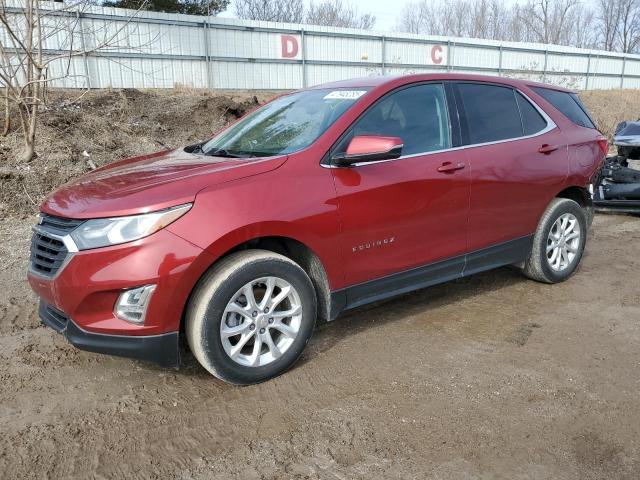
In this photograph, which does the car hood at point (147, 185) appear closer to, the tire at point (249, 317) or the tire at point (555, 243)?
the tire at point (249, 317)

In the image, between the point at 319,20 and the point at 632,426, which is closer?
the point at 632,426

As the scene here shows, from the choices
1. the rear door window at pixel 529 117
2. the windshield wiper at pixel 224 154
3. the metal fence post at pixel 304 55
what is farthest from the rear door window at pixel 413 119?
the metal fence post at pixel 304 55

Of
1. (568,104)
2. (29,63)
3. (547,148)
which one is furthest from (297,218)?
(29,63)

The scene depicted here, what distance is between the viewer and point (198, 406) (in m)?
3.10

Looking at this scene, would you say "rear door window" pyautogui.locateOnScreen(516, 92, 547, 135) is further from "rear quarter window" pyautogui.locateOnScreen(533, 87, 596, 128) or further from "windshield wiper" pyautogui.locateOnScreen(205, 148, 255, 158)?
"windshield wiper" pyautogui.locateOnScreen(205, 148, 255, 158)

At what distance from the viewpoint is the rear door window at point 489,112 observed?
427 centimetres

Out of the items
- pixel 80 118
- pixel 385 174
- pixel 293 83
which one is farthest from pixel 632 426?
pixel 293 83

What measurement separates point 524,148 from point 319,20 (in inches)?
1808

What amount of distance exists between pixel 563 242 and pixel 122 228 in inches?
154

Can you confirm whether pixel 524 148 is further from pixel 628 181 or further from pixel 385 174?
pixel 628 181

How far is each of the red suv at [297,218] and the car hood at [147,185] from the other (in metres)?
0.01

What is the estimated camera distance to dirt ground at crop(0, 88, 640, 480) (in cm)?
260

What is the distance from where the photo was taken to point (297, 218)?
3238 mm

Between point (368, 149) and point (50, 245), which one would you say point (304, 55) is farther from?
point (50, 245)
